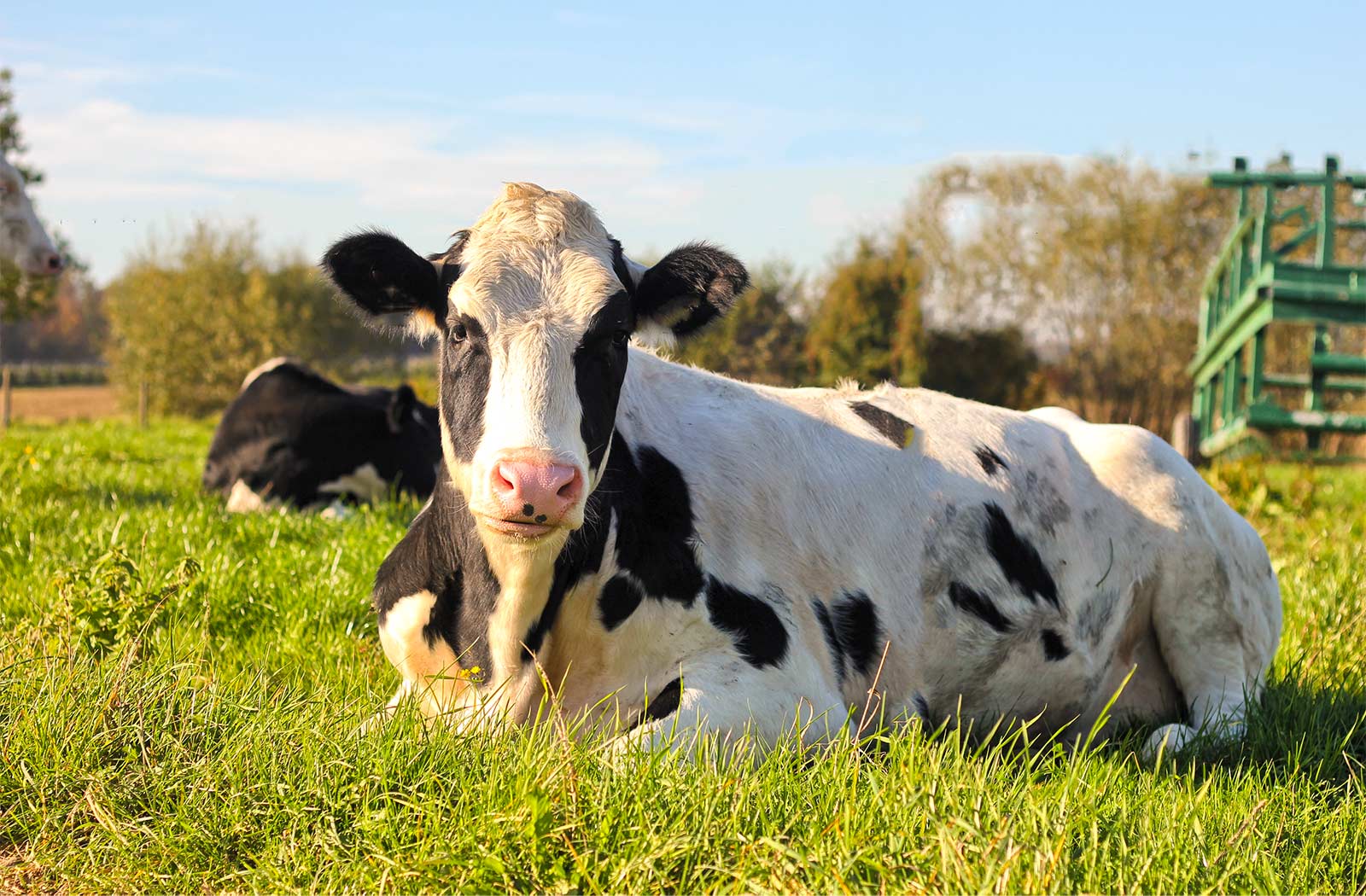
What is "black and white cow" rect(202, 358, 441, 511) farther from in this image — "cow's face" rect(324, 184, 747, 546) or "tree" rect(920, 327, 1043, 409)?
"tree" rect(920, 327, 1043, 409)

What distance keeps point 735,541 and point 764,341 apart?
31446mm

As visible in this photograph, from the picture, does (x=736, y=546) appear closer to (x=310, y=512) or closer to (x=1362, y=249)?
(x=310, y=512)

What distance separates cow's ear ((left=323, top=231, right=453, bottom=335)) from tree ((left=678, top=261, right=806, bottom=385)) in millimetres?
29866

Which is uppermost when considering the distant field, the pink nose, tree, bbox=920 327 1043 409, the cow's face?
the cow's face

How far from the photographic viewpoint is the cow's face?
11.0ft

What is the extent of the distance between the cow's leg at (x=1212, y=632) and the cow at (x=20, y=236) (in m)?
10.9

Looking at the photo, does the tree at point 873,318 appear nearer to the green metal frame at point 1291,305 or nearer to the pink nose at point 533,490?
the green metal frame at point 1291,305

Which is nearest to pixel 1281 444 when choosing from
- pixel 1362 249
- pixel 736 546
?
pixel 1362 249

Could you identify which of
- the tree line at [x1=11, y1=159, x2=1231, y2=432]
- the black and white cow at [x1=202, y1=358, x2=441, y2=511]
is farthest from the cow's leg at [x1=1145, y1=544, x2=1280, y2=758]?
the tree line at [x1=11, y1=159, x2=1231, y2=432]

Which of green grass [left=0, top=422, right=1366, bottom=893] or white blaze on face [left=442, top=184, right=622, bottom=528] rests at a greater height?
white blaze on face [left=442, top=184, right=622, bottom=528]

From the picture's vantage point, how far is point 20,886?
296 centimetres

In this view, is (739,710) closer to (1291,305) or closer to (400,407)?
(400,407)

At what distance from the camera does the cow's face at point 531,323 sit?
335 centimetres

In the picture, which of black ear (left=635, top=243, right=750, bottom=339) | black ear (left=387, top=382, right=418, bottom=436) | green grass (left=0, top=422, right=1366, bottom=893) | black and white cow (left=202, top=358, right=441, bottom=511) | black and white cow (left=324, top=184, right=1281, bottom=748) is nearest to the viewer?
green grass (left=0, top=422, right=1366, bottom=893)
